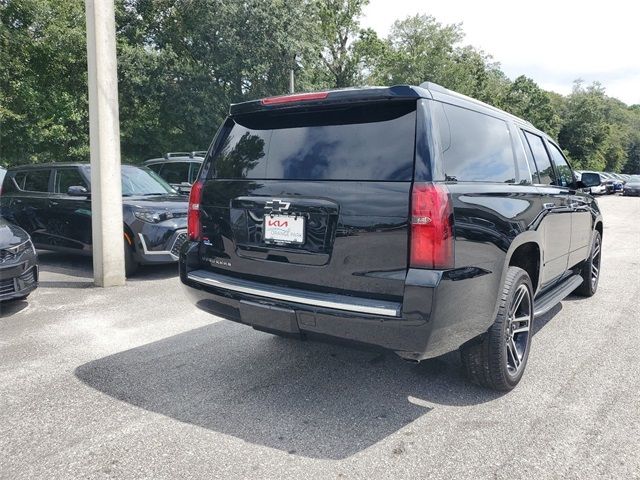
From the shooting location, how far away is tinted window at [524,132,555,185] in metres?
4.31

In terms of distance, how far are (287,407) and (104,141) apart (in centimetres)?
448

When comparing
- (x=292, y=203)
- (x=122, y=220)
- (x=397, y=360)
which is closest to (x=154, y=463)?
(x=292, y=203)

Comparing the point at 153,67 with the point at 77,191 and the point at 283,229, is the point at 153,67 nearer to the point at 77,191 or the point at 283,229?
the point at 77,191

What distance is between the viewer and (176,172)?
416 inches

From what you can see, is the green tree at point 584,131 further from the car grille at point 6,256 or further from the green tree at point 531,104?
the car grille at point 6,256

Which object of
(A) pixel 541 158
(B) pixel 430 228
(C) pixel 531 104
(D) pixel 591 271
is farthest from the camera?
(C) pixel 531 104

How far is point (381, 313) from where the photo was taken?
103 inches

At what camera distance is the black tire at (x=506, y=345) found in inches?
124

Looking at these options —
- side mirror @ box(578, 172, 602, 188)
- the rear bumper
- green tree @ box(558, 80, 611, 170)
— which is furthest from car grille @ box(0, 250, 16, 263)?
green tree @ box(558, 80, 611, 170)

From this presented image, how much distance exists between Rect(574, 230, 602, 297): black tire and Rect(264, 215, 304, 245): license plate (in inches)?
163

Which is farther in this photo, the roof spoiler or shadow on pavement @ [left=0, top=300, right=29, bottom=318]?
shadow on pavement @ [left=0, top=300, right=29, bottom=318]

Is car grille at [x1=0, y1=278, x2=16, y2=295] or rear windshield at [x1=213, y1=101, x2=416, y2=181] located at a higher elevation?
rear windshield at [x1=213, y1=101, x2=416, y2=181]

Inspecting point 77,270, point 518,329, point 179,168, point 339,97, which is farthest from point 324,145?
point 179,168

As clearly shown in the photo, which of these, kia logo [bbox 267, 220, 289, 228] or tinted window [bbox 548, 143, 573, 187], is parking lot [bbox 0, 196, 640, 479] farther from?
tinted window [bbox 548, 143, 573, 187]
